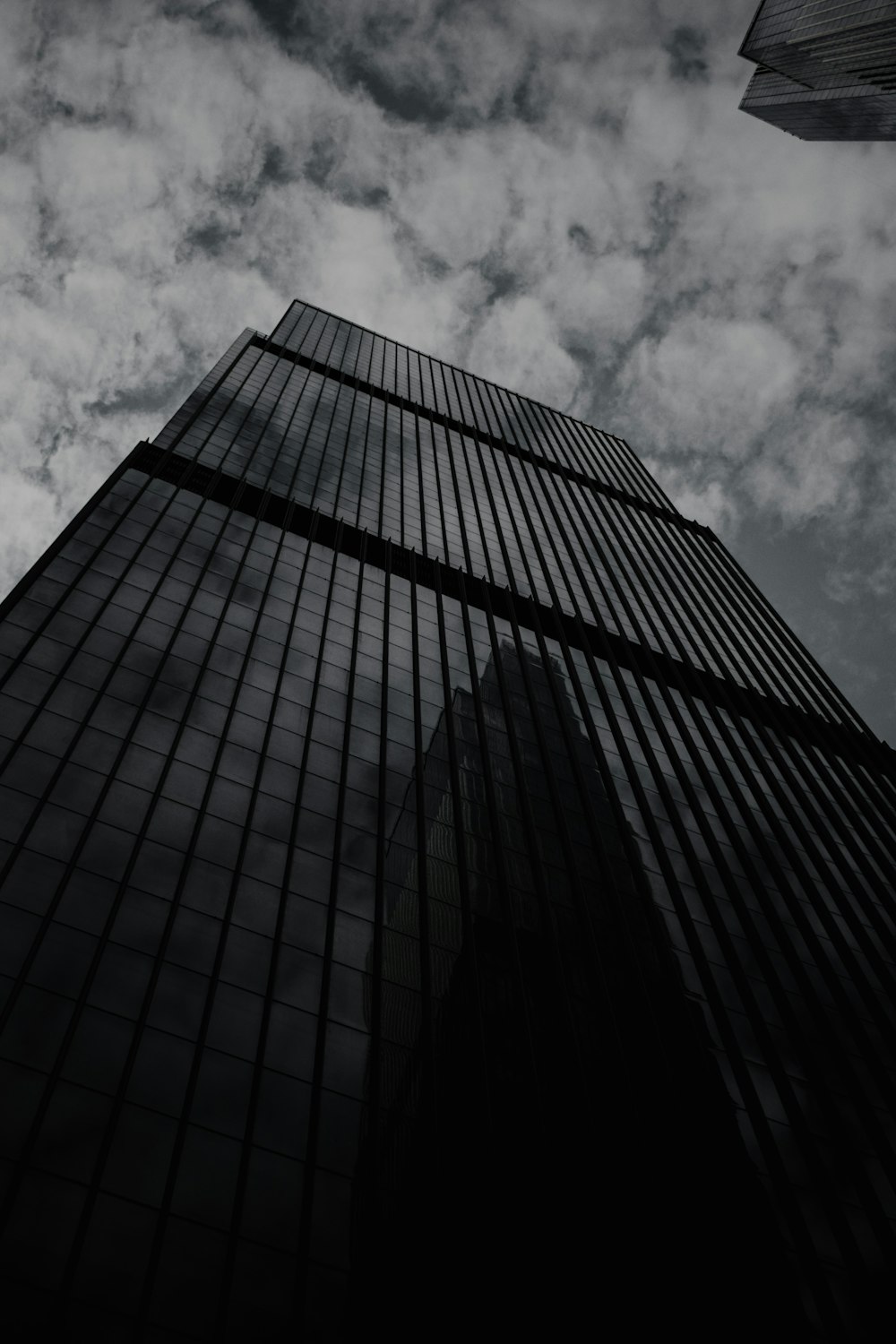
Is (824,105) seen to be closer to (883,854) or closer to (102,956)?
(883,854)

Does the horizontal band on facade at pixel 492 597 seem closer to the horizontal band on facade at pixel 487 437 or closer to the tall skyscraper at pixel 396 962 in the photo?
A: the tall skyscraper at pixel 396 962

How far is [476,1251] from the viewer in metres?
17.1

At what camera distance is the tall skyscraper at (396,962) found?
1611 cm

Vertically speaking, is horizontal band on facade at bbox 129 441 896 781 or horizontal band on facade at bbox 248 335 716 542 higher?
horizontal band on facade at bbox 248 335 716 542

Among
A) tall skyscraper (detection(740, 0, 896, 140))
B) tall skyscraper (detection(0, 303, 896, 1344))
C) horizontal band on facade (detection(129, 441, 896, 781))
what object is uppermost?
tall skyscraper (detection(740, 0, 896, 140))

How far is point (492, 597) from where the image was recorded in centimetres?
4625

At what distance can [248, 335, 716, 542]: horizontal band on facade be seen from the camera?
7244 cm

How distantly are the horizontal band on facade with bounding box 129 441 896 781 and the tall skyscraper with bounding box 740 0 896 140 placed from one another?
242ft

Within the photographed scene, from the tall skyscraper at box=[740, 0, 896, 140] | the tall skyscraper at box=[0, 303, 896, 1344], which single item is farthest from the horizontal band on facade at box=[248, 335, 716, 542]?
the tall skyscraper at box=[740, 0, 896, 140]

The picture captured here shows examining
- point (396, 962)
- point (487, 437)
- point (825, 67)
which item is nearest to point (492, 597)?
point (396, 962)

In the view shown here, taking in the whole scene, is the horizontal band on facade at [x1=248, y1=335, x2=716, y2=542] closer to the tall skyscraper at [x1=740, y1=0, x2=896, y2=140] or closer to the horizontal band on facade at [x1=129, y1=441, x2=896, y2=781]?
the horizontal band on facade at [x1=129, y1=441, x2=896, y2=781]

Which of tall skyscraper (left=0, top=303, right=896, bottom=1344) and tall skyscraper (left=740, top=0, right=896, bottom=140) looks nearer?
tall skyscraper (left=0, top=303, right=896, bottom=1344)

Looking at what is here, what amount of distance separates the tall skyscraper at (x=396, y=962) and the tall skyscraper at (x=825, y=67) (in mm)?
79602

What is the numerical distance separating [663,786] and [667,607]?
23.3 meters
